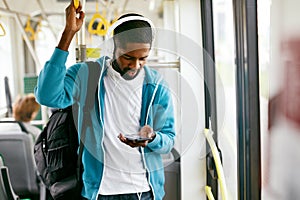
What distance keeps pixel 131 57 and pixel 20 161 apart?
163cm

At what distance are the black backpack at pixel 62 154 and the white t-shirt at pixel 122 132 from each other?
110 millimetres

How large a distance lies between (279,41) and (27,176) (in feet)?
6.83

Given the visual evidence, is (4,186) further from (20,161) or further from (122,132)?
(122,132)

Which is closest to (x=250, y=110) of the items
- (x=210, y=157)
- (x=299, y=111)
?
(x=299, y=111)

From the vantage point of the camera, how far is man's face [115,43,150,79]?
53.1 inches

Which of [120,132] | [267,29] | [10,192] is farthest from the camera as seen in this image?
[10,192]

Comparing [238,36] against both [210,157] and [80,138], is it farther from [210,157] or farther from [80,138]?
[210,157]

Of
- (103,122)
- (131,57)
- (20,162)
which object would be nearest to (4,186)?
(20,162)

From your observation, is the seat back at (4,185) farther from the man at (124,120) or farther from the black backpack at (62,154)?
the man at (124,120)

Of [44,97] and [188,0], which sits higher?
[188,0]

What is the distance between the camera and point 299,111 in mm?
1104

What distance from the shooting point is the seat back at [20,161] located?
8.43 feet

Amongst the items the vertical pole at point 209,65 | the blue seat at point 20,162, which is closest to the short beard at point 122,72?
the vertical pole at point 209,65

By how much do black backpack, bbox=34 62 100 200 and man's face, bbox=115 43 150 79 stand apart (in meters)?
0.25
